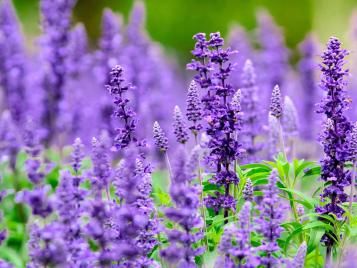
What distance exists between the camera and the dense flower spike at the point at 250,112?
6676 mm

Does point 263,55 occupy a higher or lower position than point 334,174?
higher

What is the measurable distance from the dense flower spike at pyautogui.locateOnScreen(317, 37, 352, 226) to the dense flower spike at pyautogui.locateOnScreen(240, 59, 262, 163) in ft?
6.71

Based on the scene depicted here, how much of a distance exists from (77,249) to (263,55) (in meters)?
7.40

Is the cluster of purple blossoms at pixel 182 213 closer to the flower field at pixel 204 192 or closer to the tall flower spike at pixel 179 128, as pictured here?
the flower field at pixel 204 192

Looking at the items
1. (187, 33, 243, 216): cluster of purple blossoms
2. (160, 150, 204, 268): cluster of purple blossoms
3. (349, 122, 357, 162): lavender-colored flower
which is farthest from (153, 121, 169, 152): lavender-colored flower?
(349, 122, 357, 162): lavender-colored flower

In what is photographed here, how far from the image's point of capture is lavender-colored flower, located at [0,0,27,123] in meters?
9.09

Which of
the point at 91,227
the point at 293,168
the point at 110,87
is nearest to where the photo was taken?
the point at 91,227

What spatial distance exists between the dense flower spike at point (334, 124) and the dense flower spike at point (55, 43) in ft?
15.8

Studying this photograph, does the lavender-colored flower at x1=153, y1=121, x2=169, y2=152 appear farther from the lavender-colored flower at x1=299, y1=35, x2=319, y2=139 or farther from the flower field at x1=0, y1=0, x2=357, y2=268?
the lavender-colored flower at x1=299, y1=35, x2=319, y2=139

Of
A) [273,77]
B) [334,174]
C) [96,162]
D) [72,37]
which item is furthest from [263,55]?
[96,162]

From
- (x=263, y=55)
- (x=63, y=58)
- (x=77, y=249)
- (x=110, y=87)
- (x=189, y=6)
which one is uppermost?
(x=189, y=6)

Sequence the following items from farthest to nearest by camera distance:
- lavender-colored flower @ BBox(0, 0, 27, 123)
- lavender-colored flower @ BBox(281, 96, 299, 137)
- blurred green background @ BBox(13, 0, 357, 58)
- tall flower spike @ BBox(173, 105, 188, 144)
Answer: blurred green background @ BBox(13, 0, 357, 58), lavender-colored flower @ BBox(0, 0, 27, 123), lavender-colored flower @ BBox(281, 96, 299, 137), tall flower spike @ BBox(173, 105, 188, 144)

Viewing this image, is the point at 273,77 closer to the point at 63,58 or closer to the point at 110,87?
the point at 63,58

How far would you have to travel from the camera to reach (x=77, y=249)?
154 inches
